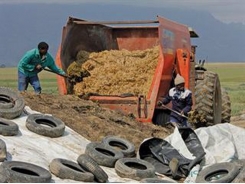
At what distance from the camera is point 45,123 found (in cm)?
1112

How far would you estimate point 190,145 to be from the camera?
10.8 metres

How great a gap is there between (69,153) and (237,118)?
15307 millimetres

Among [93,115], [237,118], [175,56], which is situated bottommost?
[237,118]

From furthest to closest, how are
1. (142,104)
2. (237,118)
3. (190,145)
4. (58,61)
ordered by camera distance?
(237,118), (58,61), (142,104), (190,145)

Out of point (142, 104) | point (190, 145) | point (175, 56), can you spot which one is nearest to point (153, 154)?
point (190, 145)

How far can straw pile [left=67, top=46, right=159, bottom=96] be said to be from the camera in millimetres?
14125

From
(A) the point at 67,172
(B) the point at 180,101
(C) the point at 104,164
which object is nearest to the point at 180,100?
(B) the point at 180,101

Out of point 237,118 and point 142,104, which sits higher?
point 142,104

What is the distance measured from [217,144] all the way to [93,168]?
9.01ft

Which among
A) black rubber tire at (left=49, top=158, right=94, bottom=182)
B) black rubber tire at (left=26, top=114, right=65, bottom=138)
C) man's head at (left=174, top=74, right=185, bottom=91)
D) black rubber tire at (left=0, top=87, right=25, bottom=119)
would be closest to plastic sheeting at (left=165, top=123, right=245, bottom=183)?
man's head at (left=174, top=74, right=185, bottom=91)

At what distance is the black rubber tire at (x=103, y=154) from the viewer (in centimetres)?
991

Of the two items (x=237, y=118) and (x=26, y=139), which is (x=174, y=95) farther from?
(x=237, y=118)

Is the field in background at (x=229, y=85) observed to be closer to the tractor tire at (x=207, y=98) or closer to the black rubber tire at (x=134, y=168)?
the tractor tire at (x=207, y=98)

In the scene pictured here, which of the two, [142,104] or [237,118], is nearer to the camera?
[142,104]
